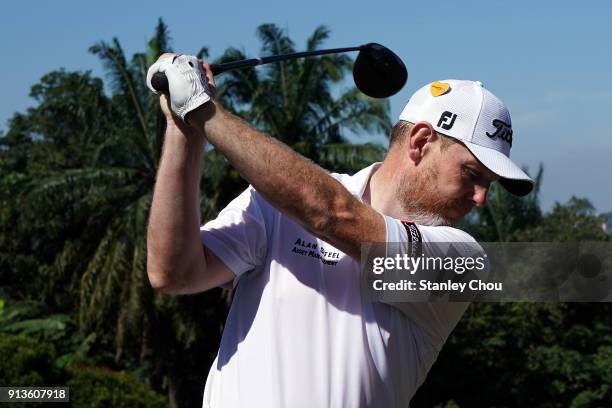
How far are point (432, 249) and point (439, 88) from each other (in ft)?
1.63

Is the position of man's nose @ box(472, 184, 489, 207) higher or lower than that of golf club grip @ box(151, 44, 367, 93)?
lower

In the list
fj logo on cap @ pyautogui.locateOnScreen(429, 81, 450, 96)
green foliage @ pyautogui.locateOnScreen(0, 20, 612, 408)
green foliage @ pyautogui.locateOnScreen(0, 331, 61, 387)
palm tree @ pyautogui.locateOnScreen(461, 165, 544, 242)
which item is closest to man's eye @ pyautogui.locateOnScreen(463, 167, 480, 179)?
fj logo on cap @ pyautogui.locateOnScreen(429, 81, 450, 96)

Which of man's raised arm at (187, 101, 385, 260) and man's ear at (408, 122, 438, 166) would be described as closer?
man's raised arm at (187, 101, 385, 260)

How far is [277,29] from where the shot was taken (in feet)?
92.0

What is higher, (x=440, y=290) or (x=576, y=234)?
(x=576, y=234)

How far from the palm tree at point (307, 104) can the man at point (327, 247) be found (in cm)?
2403

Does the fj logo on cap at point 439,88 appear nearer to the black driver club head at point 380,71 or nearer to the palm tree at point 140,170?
the black driver club head at point 380,71

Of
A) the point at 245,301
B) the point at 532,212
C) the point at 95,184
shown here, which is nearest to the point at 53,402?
the point at 245,301

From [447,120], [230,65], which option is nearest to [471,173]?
[447,120]

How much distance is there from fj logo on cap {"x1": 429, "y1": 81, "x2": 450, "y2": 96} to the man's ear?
15 cm

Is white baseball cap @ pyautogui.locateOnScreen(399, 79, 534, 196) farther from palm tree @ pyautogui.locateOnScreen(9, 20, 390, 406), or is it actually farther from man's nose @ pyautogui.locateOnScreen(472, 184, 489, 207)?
palm tree @ pyautogui.locateOnScreen(9, 20, 390, 406)

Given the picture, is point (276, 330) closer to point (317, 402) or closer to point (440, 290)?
point (317, 402)

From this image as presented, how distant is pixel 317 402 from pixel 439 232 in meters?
0.61

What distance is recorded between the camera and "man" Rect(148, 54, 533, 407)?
107 inches
